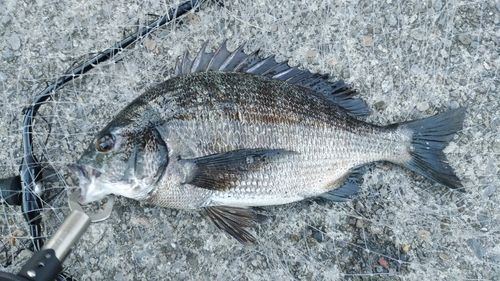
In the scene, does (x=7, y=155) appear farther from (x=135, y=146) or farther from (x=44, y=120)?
(x=135, y=146)

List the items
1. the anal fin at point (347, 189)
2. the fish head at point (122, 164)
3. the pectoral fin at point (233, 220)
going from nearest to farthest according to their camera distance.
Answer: the fish head at point (122, 164) < the pectoral fin at point (233, 220) < the anal fin at point (347, 189)

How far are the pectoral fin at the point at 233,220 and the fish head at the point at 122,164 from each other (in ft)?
1.29

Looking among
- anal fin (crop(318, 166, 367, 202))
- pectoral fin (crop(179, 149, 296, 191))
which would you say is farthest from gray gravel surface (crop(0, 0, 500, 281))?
pectoral fin (crop(179, 149, 296, 191))

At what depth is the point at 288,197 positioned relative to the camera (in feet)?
7.29

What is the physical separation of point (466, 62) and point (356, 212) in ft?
3.90

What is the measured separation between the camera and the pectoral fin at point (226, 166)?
203 centimetres

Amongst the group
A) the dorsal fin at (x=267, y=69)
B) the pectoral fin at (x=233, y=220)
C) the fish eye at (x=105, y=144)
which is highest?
the dorsal fin at (x=267, y=69)

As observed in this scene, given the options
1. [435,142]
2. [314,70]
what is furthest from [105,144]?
[435,142]

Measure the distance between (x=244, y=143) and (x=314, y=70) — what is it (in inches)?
30.6

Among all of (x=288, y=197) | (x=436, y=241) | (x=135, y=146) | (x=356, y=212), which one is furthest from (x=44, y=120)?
(x=436, y=241)

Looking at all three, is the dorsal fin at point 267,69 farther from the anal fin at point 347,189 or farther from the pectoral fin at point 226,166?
the pectoral fin at point 226,166

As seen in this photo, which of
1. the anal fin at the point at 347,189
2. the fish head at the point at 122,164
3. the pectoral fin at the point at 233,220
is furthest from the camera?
the anal fin at the point at 347,189

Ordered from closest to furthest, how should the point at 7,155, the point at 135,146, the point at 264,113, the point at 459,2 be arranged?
the point at 135,146 < the point at 264,113 < the point at 7,155 < the point at 459,2

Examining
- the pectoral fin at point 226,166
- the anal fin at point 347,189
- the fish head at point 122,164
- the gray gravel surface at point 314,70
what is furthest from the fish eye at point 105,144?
Result: the anal fin at point 347,189
